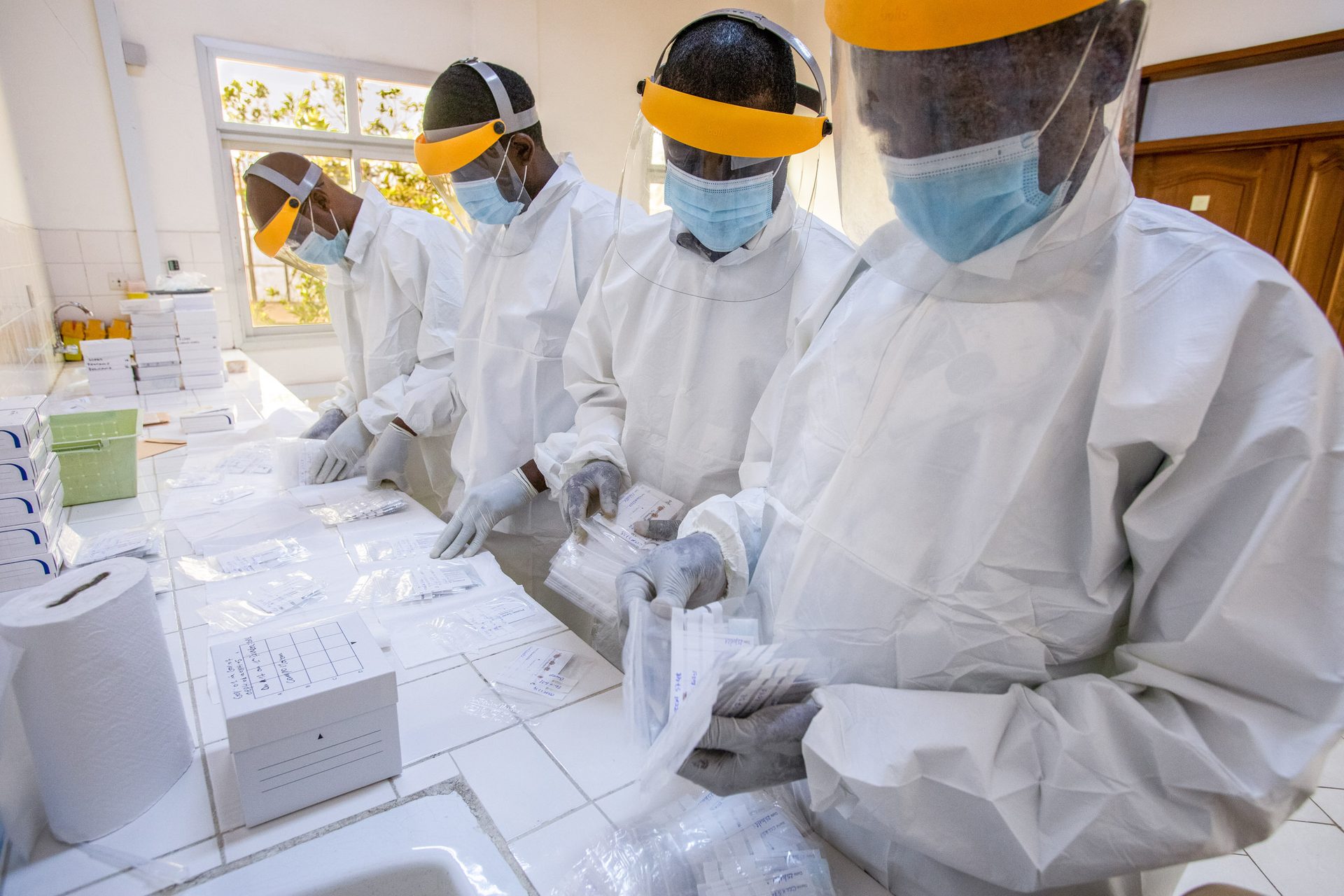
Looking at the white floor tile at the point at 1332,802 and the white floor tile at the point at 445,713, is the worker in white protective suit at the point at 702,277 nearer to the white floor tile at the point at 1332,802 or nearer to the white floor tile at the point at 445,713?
the white floor tile at the point at 445,713

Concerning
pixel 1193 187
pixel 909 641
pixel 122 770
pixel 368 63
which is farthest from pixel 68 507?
pixel 1193 187

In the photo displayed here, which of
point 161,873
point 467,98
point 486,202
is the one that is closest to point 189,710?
point 161,873

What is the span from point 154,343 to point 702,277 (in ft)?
9.82

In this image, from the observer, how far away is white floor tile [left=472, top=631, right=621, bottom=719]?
994 mm

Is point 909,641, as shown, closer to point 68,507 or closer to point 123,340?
point 68,507

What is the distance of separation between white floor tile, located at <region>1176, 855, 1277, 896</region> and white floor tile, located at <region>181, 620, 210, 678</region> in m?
2.26

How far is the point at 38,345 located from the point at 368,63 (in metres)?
2.68

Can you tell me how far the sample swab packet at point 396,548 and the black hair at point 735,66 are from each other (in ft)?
3.41

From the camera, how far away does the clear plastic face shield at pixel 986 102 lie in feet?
2.02

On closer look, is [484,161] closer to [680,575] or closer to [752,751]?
[680,575]

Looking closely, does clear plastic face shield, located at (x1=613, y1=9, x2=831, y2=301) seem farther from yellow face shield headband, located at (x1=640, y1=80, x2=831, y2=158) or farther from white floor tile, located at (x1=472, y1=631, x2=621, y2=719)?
white floor tile, located at (x1=472, y1=631, x2=621, y2=719)

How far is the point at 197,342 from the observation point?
319cm

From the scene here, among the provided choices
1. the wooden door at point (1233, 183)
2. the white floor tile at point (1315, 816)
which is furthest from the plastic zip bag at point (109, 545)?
the wooden door at point (1233, 183)

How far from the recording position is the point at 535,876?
0.74m
